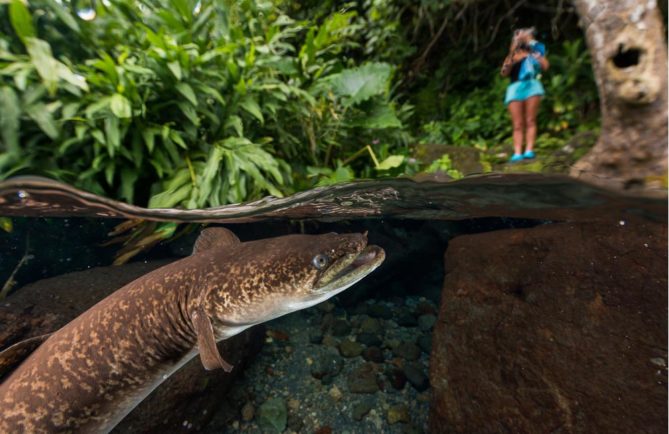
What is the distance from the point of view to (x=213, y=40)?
206 inches

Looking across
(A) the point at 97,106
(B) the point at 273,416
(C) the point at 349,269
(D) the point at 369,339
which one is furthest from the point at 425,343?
(A) the point at 97,106

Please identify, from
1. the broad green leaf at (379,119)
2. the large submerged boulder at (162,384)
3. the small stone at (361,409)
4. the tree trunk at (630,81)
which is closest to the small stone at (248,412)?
the large submerged boulder at (162,384)

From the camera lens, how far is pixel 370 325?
17.4ft

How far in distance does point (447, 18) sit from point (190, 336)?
10.6 metres

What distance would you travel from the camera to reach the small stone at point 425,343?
4.76 metres

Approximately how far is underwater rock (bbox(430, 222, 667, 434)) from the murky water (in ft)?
0.06

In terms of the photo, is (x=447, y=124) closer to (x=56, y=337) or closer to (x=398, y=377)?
(x=398, y=377)

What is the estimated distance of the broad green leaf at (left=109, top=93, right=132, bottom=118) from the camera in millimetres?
3699

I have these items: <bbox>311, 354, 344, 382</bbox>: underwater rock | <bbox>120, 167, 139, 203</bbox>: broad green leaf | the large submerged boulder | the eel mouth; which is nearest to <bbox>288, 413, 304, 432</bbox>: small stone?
<bbox>311, 354, 344, 382</bbox>: underwater rock

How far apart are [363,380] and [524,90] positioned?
5.92 meters

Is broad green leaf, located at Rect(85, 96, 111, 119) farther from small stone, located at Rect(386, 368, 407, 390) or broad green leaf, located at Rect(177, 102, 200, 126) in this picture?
small stone, located at Rect(386, 368, 407, 390)

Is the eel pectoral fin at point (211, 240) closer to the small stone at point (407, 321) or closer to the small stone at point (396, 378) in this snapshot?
the small stone at point (396, 378)

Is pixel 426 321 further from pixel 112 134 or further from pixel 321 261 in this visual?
pixel 112 134

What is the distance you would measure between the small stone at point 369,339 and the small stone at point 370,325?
0.51ft
